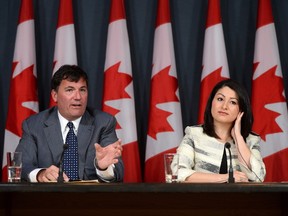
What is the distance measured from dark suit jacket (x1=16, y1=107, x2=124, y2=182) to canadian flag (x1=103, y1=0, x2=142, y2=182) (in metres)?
0.67

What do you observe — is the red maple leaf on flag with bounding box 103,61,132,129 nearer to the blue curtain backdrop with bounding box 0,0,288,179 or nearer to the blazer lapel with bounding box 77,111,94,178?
the blue curtain backdrop with bounding box 0,0,288,179

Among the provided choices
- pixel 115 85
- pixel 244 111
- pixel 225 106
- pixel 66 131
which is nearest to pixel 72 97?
pixel 66 131

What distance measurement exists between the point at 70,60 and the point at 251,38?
5.28 feet

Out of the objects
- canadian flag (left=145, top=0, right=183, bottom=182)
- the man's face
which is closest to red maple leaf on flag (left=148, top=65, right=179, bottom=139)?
canadian flag (left=145, top=0, right=183, bottom=182)

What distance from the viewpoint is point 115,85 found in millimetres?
4988

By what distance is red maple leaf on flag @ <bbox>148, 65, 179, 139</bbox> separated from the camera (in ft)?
16.3

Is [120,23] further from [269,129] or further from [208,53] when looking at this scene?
[269,129]

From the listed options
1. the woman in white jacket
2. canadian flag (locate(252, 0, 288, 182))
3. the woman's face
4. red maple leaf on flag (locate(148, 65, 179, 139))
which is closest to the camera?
the woman in white jacket

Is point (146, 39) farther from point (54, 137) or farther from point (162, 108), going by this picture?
point (54, 137)

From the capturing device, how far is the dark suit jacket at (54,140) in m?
4.10

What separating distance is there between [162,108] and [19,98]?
1157mm

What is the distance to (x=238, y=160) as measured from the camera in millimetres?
4023

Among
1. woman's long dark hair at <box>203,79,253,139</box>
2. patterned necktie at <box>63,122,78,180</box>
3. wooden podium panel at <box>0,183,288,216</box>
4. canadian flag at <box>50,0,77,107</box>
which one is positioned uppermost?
canadian flag at <box>50,0,77,107</box>

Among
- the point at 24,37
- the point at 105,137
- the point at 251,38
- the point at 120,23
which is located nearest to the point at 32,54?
the point at 24,37
